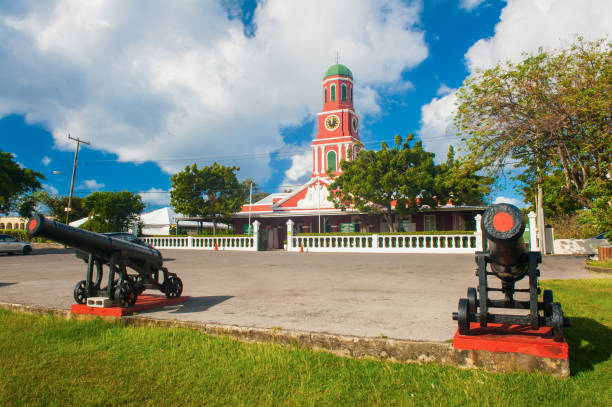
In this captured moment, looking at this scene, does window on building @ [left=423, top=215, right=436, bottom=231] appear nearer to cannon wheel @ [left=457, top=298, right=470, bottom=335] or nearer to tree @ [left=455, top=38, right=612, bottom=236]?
tree @ [left=455, top=38, right=612, bottom=236]

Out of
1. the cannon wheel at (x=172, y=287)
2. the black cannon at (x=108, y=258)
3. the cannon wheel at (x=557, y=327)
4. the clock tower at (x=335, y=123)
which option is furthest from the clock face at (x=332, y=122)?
the cannon wheel at (x=557, y=327)

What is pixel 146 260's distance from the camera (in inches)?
224

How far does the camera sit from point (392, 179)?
23953mm

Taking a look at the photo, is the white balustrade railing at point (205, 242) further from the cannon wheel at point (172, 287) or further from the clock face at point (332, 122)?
the clock face at point (332, 122)

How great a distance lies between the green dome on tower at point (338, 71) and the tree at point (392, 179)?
67.7ft

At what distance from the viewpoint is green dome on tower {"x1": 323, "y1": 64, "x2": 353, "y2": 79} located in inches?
1721

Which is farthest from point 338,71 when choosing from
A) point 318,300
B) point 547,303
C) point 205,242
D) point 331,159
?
point 547,303

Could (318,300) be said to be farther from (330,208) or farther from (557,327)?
(330,208)

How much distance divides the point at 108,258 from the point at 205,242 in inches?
868

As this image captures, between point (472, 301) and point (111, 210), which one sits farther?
point (111, 210)

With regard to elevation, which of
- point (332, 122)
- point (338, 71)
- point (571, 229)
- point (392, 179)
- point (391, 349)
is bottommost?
point (391, 349)

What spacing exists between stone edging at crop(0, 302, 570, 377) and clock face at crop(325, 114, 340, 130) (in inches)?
1562

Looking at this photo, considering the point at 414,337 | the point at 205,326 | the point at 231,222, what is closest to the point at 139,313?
the point at 205,326

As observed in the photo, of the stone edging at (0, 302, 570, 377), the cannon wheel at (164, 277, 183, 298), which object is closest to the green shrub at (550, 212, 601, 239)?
the stone edging at (0, 302, 570, 377)
